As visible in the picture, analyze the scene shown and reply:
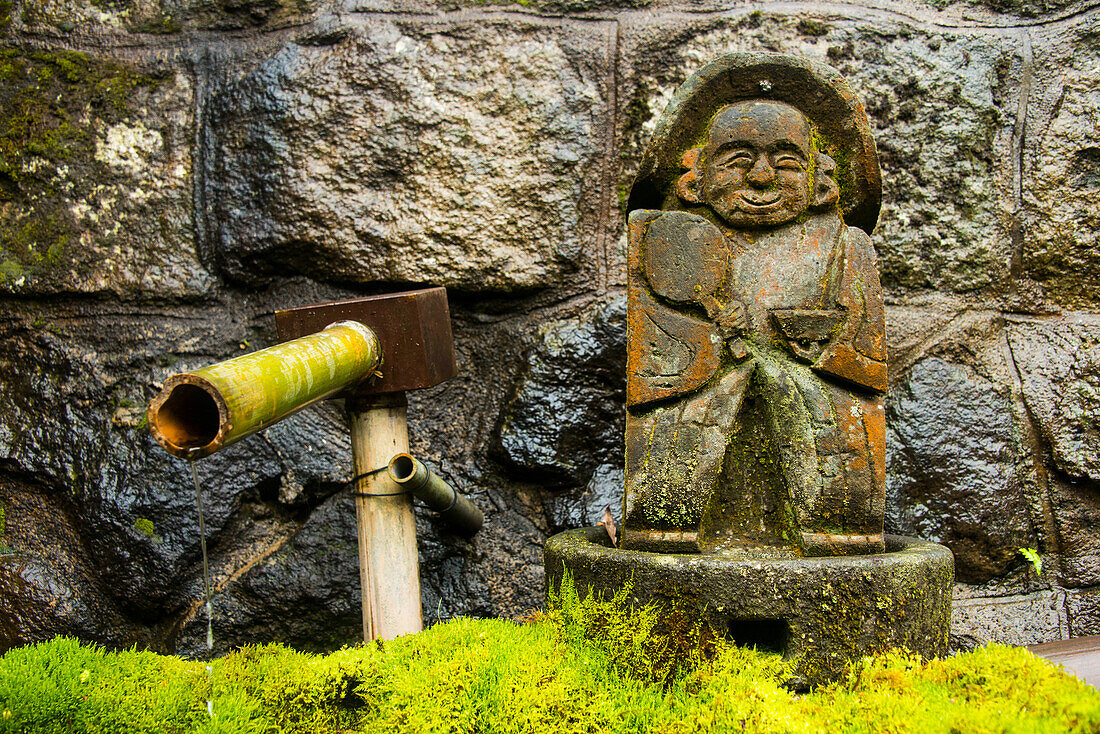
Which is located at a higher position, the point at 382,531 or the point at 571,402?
the point at 571,402

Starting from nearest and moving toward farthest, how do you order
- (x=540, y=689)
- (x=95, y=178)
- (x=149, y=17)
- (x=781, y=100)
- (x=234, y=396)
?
(x=234, y=396) < (x=540, y=689) < (x=781, y=100) < (x=95, y=178) < (x=149, y=17)

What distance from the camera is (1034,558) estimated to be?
7.02 ft

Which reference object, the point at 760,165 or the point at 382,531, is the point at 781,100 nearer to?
the point at 760,165

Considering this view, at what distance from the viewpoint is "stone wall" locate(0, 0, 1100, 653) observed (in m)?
2.15

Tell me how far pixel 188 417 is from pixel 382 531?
672mm

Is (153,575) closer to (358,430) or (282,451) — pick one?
(282,451)

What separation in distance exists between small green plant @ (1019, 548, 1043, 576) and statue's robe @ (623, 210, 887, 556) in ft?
2.72

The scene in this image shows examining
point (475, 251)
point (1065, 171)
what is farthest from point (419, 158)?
point (1065, 171)

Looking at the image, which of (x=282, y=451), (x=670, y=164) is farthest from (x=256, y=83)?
(x=670, y=164)

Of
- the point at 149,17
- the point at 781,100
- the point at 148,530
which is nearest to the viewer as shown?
the point at 781,100

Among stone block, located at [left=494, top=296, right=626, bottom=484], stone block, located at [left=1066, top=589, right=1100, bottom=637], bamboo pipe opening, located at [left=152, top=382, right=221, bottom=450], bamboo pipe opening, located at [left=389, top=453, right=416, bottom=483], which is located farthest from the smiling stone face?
stone block, located at [left=1066, top=589, right=1100, bottom=637]

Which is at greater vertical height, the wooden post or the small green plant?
the wooden post

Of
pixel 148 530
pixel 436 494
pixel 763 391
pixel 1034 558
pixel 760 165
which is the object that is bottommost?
pixel 1034 558

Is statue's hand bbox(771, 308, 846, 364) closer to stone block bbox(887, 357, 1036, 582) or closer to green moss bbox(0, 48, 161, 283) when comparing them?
stone block bbox(887, 357, 1036, 582)
